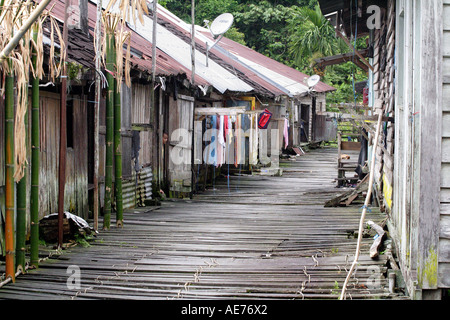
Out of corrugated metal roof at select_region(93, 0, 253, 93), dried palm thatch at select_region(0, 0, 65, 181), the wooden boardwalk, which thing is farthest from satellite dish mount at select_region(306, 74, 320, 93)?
dried palm thatch at select_region(0, 0, 65, 181)

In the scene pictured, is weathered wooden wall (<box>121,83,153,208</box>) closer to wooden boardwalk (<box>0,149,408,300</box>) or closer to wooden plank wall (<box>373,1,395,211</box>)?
wooden boardwalk (<box>0,149,408,300</box>)

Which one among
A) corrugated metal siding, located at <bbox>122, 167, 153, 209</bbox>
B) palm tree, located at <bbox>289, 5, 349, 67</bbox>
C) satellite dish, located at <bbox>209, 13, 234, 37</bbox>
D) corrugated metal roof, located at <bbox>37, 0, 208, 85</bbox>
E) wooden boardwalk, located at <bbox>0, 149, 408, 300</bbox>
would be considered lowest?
wooden boardwalk, located at <bbox>0, 149, 408, 300</bbox>

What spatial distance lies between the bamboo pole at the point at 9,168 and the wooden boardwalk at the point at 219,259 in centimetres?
25

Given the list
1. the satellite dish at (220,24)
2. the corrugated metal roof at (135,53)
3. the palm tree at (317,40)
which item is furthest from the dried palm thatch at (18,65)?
the palm tree at (317,40)

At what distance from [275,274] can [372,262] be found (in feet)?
3.61

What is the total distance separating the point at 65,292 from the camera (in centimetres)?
551

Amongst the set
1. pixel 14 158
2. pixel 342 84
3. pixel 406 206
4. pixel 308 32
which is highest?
pixel 308 32

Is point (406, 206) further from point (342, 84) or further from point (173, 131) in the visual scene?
point (342, 84)

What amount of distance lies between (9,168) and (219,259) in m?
2.54

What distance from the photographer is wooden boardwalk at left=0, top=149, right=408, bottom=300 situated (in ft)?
18.2

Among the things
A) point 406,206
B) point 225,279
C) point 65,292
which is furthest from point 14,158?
point 406,206

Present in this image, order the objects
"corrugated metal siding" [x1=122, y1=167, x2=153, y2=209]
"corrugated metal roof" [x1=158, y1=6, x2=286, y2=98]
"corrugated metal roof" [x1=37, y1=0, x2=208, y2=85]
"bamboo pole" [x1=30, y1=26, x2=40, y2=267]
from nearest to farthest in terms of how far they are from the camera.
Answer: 1. "bamboo pole" [x1=30, y1=26, x2=40, y2=267]
2. "corrugated metal roof" [x1=37, y1=0, x2=208, y2=85]
3. "corrugated metal siding" [x1=122, y1=167, x2=153, y2=209]
4. "corrugated metal roof" [x1=158, y1=6, x2=286, y2=98]

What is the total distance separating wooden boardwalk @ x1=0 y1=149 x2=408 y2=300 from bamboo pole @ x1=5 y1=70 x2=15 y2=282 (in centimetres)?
25

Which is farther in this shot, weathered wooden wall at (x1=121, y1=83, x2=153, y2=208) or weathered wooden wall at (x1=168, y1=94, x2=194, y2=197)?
weathered wooden wall at (x1=168, y1=94, x2=194, y2=197)
